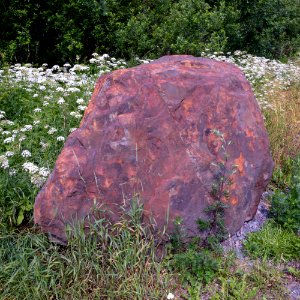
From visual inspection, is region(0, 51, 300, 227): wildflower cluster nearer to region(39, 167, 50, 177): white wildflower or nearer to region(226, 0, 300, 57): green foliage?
region(39, 167, 50, 177): white wildflower

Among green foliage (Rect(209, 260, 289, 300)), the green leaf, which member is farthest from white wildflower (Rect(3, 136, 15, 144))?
green foliage (Rect(209, 260, 289, 300))

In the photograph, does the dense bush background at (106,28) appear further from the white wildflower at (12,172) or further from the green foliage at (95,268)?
the green foliage at (95,268)

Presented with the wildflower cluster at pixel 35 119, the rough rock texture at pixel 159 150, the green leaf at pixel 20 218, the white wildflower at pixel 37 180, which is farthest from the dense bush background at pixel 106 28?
the green leaf at pixel 20 218

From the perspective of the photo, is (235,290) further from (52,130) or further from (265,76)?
(265,76)

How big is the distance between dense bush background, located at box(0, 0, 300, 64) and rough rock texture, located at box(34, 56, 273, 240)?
408 cm

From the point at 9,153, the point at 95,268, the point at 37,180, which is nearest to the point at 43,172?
the point at 37,180

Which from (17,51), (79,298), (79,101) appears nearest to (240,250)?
(79,298)

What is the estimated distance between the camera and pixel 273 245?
3.68 metres

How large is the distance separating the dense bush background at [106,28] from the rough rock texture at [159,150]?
408cm

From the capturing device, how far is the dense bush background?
7773 mm

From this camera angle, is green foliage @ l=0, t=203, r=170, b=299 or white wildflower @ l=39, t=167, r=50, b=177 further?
white wildflower @ l=39, t=167, r=50, b=177

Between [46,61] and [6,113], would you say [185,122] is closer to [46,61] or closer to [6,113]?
[6,113]

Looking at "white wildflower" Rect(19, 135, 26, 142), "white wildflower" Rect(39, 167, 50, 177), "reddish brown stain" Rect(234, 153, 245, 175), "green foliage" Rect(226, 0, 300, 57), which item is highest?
"reddish brown stain" Rect(234, 153, 245, 175)

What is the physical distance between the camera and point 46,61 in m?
8.56
